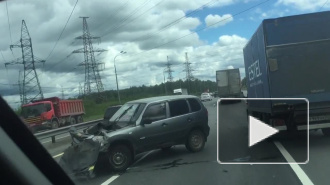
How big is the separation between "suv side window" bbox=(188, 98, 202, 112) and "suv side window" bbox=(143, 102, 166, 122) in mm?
1124

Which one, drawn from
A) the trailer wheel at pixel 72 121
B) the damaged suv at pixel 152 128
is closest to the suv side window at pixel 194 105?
the damaged suv at pixel 152 128

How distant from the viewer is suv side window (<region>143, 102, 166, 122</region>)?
35.9 ft

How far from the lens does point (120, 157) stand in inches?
393

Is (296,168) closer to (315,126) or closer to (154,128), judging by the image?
(315,126)

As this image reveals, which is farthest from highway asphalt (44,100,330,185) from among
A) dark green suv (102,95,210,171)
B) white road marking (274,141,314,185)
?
dark green suv (102,95,210,171)

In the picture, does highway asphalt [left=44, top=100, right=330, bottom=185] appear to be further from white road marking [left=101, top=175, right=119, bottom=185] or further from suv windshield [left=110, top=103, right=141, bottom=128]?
suv windshield [left=110, top=103, right=141, bottom=128]

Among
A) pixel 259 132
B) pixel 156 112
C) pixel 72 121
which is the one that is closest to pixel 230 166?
pixel 156 112

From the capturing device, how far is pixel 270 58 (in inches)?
475

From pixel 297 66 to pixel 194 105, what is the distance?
10.2 ft

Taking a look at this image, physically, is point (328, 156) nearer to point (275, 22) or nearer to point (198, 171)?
point (198, 171)

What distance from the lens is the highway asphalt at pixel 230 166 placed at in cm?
803

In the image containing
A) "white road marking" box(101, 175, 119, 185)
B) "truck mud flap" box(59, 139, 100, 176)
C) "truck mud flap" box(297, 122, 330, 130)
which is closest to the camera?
"white road marking" box(101, 175, 119, 185)
